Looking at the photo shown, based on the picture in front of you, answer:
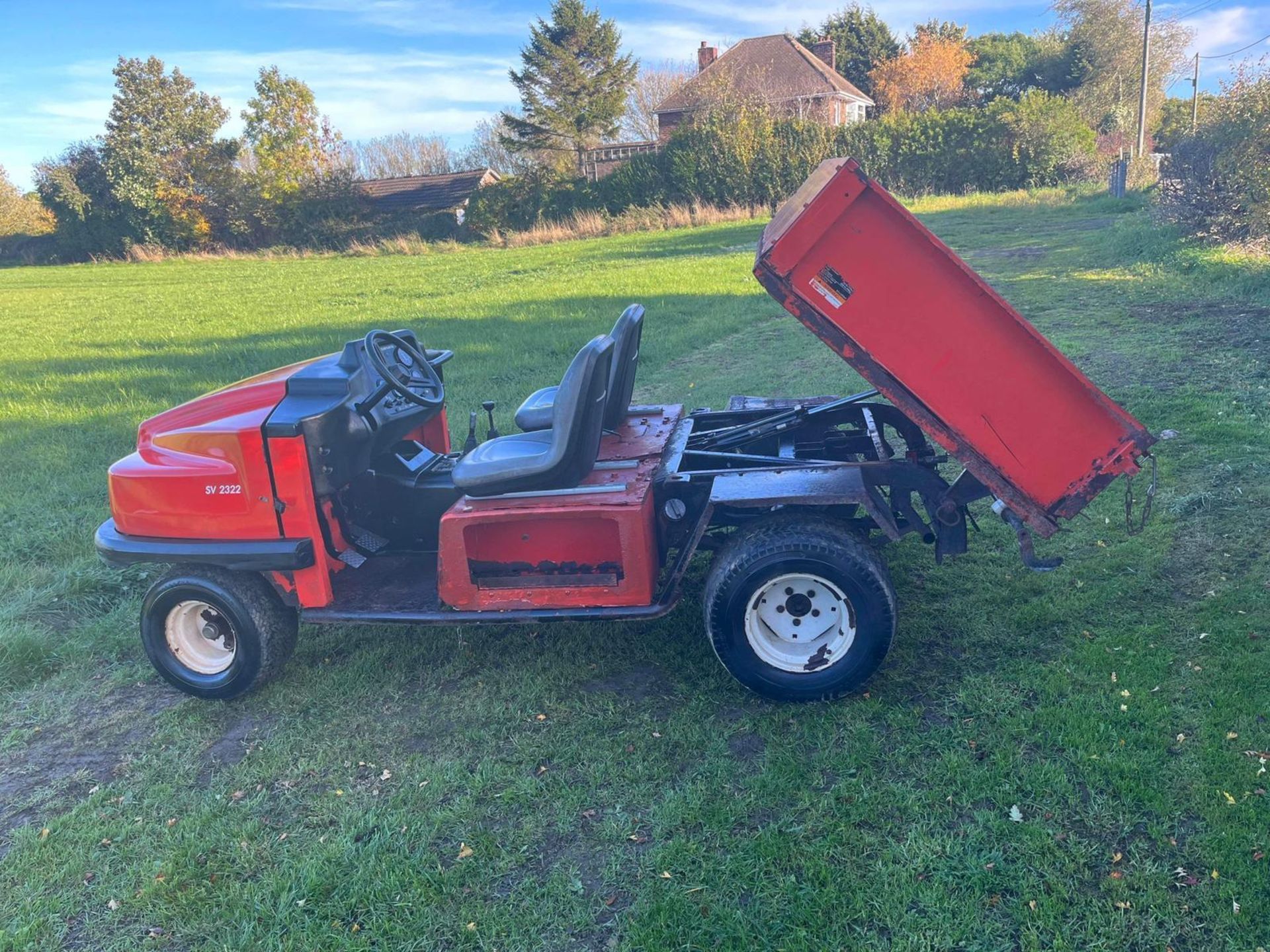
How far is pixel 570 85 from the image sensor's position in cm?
4284

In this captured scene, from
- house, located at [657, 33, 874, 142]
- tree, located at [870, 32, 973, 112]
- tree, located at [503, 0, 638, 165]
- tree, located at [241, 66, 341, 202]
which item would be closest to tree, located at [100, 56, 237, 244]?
tree, located at [241, 66, 341, 202]

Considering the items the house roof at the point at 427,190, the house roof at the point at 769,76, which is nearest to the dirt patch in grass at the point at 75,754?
the house roof at the point at 769,76

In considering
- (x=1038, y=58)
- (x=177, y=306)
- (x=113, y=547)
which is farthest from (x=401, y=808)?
(x=1038, y=58)

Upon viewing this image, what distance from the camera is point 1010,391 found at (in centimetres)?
331

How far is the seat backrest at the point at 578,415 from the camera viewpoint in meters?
3.77

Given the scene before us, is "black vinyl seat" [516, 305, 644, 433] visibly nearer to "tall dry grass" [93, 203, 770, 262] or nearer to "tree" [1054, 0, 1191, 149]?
"tall dry grass" [93, 203, 770, 262]

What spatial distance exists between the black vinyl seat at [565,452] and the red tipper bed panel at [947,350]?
0.87 metres

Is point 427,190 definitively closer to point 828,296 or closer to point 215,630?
point 215,630

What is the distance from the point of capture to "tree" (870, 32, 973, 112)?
151 feet

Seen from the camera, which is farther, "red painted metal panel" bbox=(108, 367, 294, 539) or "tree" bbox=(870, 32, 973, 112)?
"tree" bbox=(870, 32, 973, 112)

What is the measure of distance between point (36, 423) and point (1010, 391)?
380 inches

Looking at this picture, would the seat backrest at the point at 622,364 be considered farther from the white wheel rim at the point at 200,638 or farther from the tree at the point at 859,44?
the tree at the point at 859,44

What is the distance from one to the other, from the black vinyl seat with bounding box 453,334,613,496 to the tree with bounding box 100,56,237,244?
148 feet

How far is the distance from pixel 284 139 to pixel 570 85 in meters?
14.6
